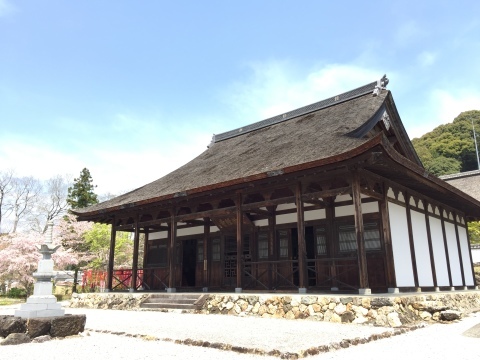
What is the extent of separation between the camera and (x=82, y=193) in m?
31.9

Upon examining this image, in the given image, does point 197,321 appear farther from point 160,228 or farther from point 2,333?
point 160,228

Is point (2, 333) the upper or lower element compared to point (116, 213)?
lower

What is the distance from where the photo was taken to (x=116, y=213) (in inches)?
595

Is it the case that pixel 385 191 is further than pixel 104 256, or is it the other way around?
pixel 104 256

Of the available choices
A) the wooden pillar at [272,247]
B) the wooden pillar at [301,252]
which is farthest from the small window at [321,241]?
the wooden pillar at [301,252]

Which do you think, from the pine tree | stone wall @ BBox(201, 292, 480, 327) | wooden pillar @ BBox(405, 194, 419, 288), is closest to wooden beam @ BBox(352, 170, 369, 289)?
stone wall @ BBox(201, 292, 480, 327)

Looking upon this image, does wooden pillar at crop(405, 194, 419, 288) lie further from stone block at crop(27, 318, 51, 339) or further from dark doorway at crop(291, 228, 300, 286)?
stone block at crop(27, 318, 51, 339)

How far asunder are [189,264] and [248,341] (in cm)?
1021

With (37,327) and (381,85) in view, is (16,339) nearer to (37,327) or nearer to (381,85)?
(37,327)

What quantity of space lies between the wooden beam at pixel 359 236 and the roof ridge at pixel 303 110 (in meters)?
7.13

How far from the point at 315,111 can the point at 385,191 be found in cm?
744

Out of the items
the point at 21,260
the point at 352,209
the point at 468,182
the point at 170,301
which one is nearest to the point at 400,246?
the point at 352,209

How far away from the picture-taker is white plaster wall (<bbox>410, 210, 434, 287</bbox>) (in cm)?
1184

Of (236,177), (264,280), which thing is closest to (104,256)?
(264,280)
